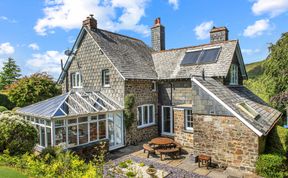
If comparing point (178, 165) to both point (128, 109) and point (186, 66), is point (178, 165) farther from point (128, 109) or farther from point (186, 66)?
point (186, 66)

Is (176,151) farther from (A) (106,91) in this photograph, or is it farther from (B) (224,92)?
(A) (106,91)

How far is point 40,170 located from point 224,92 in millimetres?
11379

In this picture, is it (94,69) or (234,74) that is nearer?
(234,74)

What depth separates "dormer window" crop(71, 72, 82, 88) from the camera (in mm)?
19778

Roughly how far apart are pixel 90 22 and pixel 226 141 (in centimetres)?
1501

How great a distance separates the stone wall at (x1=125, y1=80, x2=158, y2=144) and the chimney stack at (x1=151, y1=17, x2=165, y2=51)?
25.1 feet

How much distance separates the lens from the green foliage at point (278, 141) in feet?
36.8

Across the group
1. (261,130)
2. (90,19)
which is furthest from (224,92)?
(90,19)

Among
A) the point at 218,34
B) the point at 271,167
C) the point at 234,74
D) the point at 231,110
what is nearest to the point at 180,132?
the point at 231,110

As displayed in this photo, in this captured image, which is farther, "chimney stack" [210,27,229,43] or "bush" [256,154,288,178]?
"chimney stack" [210,27,229,43]

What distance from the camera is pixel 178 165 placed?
11891 mm

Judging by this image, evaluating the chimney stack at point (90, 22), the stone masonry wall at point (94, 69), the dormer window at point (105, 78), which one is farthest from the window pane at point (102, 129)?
the chimney stack at point (90, 22)

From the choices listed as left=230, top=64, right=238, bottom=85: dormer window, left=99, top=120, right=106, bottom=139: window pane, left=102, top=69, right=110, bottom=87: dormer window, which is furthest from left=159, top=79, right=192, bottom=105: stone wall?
left=99, top=120, right=106, bottom=139: window pane

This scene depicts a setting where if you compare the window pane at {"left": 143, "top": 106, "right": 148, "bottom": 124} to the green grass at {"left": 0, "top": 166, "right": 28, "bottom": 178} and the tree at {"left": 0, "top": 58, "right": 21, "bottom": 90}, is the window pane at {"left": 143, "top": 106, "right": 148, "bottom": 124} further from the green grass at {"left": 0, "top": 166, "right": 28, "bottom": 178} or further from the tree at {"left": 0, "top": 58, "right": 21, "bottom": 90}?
the tree at {"left": 0, "top": 58, "right": 21, "bottom": 90}
